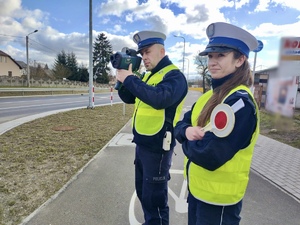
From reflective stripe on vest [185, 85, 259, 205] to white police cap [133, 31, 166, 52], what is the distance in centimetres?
109

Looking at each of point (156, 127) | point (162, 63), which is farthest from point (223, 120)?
point (162, 63)

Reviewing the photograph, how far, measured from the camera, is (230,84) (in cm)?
140

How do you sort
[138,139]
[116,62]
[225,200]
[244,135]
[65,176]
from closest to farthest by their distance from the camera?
[244,135], [225,200], [116,62], [138,139], [65,176]

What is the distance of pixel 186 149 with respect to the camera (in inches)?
56.4

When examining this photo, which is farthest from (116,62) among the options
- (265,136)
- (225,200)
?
(265,136)

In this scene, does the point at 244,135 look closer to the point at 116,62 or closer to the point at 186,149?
the point at 186,149

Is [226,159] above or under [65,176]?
above

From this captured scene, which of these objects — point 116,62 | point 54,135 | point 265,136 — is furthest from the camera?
point 265,136

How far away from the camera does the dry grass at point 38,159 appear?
2.95 meters

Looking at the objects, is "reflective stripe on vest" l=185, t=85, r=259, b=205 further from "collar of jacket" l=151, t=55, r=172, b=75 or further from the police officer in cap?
"collar of jacket" l=151, t=55, r=172, b=75

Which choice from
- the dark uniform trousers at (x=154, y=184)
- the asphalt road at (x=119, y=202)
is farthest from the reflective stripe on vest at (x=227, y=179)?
the asphalt road at (x=119, y=202)

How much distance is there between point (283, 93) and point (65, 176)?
3.76 metres

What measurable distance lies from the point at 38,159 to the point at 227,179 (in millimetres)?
4240

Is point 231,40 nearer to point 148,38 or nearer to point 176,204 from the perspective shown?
point 148,38
